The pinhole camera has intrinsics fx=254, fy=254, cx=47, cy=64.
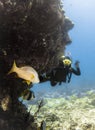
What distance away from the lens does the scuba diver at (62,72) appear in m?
6.88

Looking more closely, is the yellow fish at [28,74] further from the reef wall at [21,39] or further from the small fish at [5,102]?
the small fish at [5,102]

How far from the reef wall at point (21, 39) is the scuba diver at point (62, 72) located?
1.89 ft

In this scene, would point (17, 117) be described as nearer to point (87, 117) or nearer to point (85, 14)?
point (87, 117)

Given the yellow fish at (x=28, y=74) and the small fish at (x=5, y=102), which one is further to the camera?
the small fish at (x=5, y=102)

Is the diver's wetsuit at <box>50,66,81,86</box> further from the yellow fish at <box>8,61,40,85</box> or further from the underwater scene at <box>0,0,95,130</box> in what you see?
the yellow fish at <box>8,61,40,85</box>

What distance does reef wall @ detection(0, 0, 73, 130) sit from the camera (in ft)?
18.4

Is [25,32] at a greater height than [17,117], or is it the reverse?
[25,32]

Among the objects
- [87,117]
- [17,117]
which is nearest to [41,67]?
[17,117]

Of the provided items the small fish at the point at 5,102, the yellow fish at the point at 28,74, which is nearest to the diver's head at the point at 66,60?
the small fish at the point at 5,102

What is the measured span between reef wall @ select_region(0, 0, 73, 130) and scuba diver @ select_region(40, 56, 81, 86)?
58 cm

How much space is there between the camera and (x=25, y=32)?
5852 millimetres

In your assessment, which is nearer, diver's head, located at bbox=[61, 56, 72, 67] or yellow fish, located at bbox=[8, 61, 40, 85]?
yellow fish, located at bbox=[8, 61, 40, 85]

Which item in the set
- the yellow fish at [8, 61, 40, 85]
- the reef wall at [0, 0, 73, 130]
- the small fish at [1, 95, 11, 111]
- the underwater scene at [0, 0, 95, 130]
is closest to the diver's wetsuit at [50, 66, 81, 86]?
the underwater scene at [0, 0, 95, 130]

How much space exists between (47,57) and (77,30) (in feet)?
424
